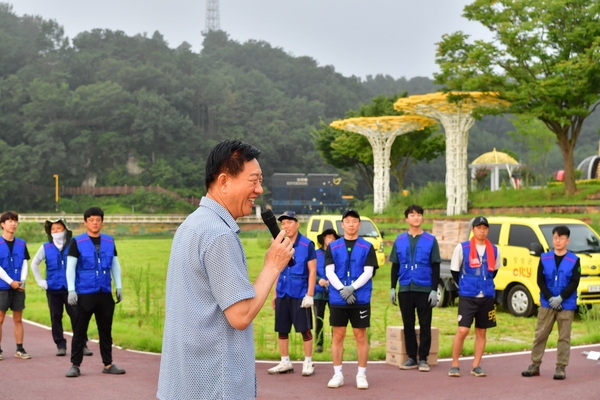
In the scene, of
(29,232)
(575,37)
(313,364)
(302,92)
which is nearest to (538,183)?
(575,37)

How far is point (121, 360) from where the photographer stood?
10578mm

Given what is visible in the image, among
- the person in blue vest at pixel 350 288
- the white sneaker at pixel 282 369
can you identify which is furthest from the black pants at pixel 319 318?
the person in blue vest at pixel 350 288

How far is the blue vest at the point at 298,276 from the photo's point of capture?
31.7ft

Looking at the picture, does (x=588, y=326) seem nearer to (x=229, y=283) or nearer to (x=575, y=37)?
(x=229, y=283)

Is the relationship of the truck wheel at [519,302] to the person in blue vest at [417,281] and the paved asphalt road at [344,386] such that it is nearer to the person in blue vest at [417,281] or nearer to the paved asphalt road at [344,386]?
the paved asphalt road at [344,386]

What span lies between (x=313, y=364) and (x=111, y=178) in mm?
82594

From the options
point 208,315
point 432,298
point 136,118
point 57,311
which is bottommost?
point 57,311

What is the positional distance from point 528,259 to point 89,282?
25.5ft

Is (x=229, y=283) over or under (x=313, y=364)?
over

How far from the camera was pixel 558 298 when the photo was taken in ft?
30.2

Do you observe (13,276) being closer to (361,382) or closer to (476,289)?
(361,382)

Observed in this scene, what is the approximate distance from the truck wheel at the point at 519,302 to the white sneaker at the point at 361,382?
6.36 m

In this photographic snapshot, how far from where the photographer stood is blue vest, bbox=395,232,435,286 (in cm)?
992

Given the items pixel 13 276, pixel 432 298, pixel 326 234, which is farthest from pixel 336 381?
pixel 13 276
